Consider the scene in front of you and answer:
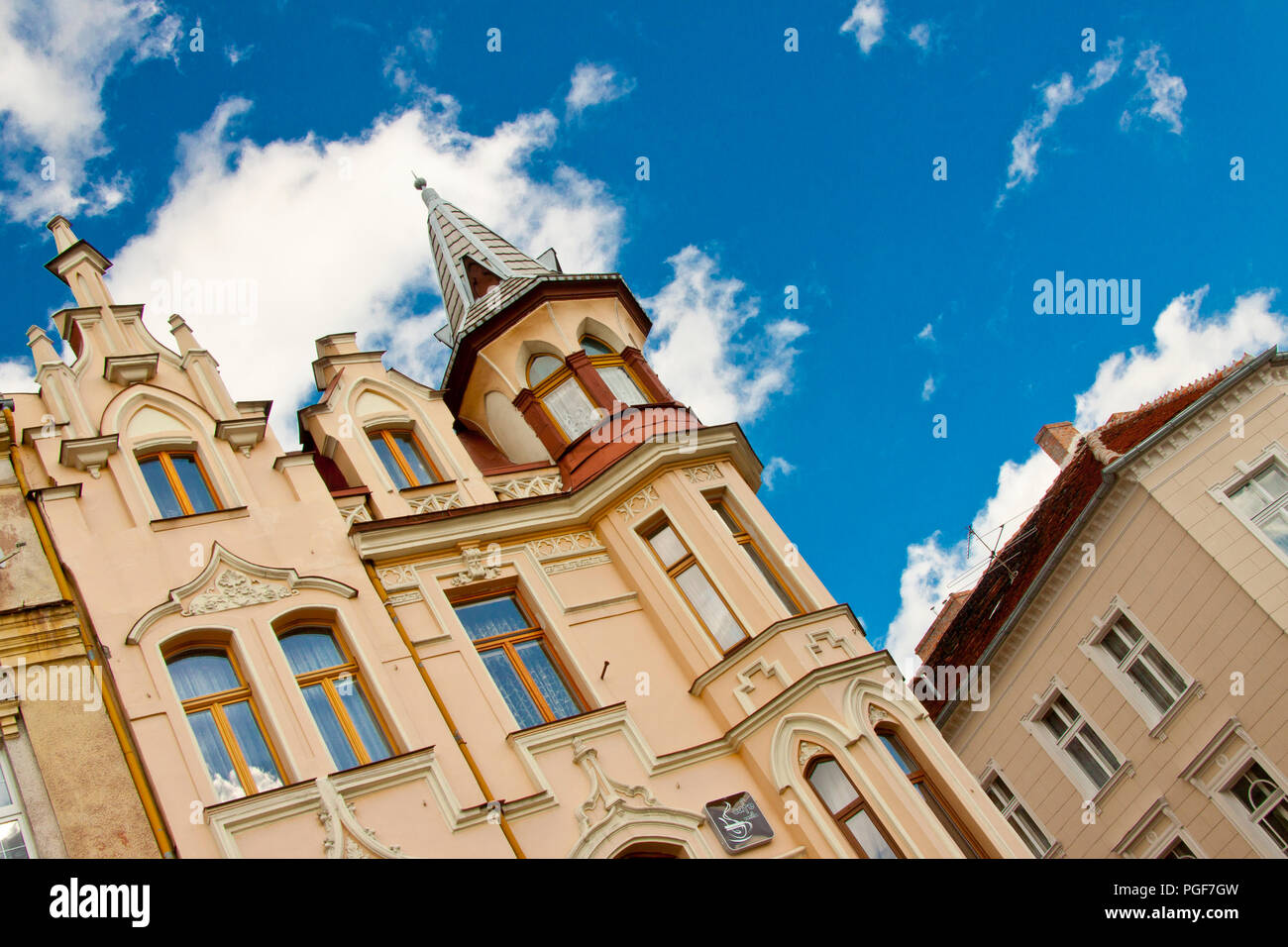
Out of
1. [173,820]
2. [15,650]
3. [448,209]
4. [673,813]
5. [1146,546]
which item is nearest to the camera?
[173,820]

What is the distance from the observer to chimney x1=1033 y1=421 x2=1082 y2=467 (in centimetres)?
3100

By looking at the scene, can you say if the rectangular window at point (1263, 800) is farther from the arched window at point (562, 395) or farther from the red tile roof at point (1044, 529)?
the arched window at point (562, 395)

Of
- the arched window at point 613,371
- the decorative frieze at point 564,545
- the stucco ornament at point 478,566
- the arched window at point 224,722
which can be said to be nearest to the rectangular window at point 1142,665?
the arched window at point 613,371

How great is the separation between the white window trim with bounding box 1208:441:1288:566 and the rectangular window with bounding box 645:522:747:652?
1187 centimetres

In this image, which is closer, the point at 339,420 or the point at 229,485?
the point at 229,485

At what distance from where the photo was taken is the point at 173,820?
13477mm

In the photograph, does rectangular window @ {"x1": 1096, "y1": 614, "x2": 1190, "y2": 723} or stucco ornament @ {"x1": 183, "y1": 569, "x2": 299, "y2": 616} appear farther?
rectangular window @ {"x1": 1096, "y1": 614, "x2": 1190, "y2": 723}

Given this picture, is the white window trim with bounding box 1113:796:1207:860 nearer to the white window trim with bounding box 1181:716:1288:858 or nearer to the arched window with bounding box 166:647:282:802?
the white window trim with bounding box 1181:716:1288:858

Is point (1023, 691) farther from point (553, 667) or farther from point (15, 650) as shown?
point (15, 650)

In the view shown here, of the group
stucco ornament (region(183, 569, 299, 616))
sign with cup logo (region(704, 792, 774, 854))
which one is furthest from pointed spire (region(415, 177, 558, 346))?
sign with cup logo (region(704, 792, 774, 854))
